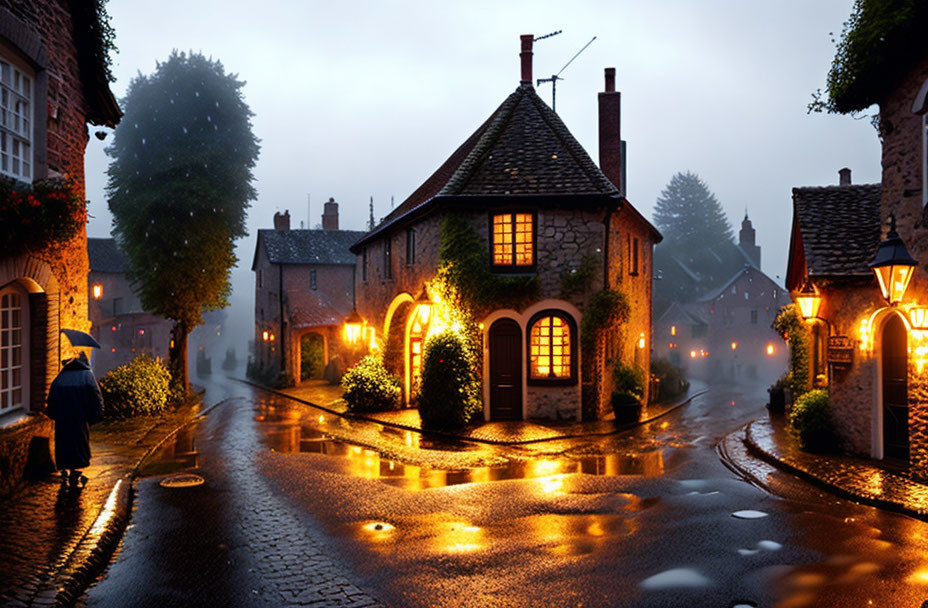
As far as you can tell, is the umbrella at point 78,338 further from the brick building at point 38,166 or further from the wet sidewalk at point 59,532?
the wet sidewalk at point 59,532

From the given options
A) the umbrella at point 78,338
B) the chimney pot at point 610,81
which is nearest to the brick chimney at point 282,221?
the chimney pot at point 610,81

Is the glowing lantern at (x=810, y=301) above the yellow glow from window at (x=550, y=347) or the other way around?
above

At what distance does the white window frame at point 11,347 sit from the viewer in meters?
9.00

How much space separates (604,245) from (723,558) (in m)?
11.0

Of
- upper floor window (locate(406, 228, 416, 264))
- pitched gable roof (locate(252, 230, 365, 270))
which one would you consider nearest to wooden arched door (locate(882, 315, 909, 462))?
upper floor window (locate(406, 228, 416, 264))

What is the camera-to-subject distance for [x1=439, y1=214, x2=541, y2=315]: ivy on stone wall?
1642 centimetres

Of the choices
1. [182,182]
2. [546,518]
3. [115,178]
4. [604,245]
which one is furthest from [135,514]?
[115,178]

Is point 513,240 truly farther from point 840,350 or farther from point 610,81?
point 610,81

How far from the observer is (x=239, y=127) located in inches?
1105

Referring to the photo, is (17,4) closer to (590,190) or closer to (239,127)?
(590,190)

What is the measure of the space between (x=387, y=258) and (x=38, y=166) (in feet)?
46.6

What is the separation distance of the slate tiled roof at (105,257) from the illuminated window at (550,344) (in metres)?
35.7

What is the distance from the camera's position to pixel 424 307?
17312mm

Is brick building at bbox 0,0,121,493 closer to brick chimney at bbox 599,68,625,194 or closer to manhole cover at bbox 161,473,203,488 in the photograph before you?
manhole cover at bbox 161,473,203,488
